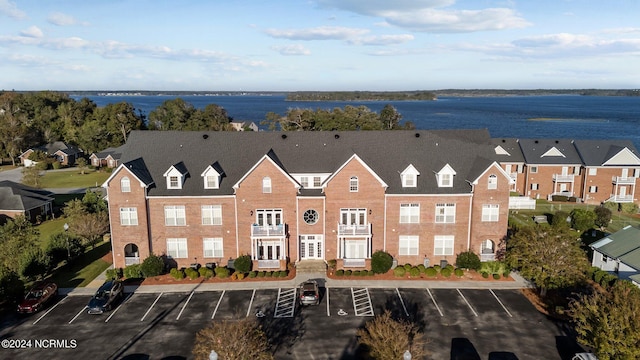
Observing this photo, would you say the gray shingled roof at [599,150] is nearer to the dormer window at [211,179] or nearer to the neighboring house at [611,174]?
the neighboring house at [611,174]

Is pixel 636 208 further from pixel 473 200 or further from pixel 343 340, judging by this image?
pixel 343 340

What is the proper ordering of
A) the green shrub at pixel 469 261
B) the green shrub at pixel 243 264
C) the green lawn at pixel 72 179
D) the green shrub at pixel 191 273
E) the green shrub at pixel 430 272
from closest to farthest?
1. the green shrub at pixel 191 273
2. the green shrub at pixel 243 264
3. the green shrub at pixel 430 272
4. the green shrub at pixel 469 261
5. the green lawn at pixel 72 179

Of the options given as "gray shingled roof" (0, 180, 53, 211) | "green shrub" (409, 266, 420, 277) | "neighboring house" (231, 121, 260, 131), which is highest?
"neighboring house" (231, 121, 260, 131)

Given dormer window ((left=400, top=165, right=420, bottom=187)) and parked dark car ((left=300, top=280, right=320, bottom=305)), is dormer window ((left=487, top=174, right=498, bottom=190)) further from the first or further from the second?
parked dark car ((left=300, top=280, right=320, bottom=305))

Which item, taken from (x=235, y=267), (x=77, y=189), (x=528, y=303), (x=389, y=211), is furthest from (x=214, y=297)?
(x=77, y=189)

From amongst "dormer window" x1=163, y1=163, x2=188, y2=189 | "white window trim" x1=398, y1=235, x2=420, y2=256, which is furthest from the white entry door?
"dormer window" x1=163, y1=163, x2=188, y2=189

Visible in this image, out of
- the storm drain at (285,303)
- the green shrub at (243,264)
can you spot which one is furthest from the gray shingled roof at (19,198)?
the storm drain at (285,303)
